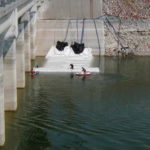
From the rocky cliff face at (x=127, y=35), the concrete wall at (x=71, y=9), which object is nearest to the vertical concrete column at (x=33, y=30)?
the concrete wall at (x=71, y=9)

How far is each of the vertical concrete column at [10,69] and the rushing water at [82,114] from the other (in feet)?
3.49

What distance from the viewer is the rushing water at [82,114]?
80.6 ft

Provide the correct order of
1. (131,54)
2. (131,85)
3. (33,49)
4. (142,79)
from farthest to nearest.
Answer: (131,54)
(33,49)
(142,79)
(131,85)

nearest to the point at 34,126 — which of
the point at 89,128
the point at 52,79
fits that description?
the point at 89,128

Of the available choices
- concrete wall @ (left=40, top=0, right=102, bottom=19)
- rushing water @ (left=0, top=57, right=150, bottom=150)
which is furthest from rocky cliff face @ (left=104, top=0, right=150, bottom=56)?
rushing water @ (left=0, top=57, right=150, bottom=150)

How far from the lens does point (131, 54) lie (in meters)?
56.7

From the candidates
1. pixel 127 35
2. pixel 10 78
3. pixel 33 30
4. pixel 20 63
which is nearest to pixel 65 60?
pixel 33 30

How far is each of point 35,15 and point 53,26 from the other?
448cm

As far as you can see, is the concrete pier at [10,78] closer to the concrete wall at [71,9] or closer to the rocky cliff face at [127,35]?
the rocky cliff face at [127,35]

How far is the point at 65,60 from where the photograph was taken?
50031mm

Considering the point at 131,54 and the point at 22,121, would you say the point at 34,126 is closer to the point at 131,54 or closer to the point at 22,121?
the point at 22,121

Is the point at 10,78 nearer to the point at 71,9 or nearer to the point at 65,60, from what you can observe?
the point at 65,60

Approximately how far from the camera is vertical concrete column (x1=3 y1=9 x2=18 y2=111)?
30.2 meters

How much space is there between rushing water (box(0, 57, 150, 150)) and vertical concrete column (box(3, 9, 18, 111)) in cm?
106
